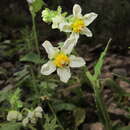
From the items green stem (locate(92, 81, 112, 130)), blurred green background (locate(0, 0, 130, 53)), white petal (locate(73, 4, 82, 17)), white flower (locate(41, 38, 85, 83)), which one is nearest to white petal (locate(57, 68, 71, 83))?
white flower (locate(41, 38, 85, 83))

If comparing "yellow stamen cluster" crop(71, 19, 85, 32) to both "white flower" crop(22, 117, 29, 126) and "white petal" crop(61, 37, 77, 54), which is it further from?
"white flower" crop(22, 117, 29, 126)

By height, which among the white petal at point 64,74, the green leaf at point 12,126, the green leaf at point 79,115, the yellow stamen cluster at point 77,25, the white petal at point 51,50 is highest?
the yellow stamen cluster at point 77,25

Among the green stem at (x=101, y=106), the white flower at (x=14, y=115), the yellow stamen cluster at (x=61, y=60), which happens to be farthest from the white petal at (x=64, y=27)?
the white flower at (x=14, y=115)

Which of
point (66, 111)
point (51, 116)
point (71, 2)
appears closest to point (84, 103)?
point (66, 111)

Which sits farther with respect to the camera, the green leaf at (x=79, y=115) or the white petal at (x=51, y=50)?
the green leaf at (x=79, y=115)

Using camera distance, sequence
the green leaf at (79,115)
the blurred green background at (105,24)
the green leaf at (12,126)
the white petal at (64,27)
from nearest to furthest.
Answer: the white petal at (64,27) < the green leaf at (12,126) < the green leaf at (79,115) < the blurred green background at (105,24)

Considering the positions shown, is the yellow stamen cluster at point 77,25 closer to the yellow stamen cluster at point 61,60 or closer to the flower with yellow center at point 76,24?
the flower with yellow center at point 76,24

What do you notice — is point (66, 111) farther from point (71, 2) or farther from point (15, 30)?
point (15, 30)
